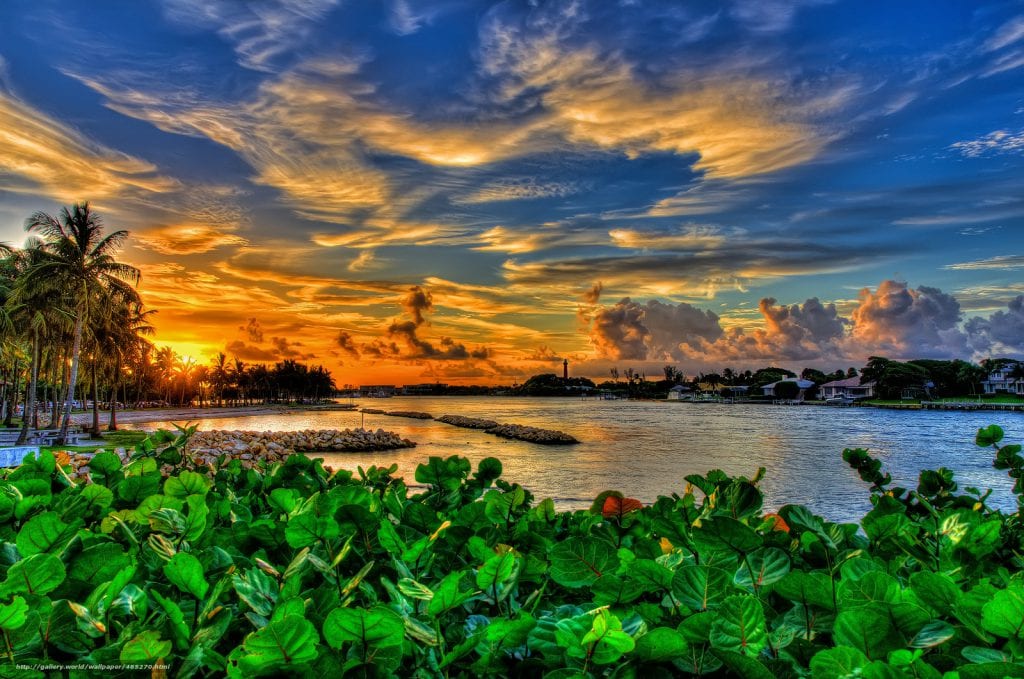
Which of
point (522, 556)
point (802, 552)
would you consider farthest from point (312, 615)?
point (802, 552)

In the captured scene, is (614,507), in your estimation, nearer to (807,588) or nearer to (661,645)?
(807,588)

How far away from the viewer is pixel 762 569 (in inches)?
35.9

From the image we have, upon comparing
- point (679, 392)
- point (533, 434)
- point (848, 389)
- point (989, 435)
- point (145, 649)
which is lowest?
point (679, 392)

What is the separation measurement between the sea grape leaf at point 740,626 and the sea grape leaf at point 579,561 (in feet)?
0.81

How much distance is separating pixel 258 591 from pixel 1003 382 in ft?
451

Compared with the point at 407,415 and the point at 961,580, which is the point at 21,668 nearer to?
the point at 961,580

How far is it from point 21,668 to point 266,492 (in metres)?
1.35

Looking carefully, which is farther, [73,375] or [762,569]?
[73,375]

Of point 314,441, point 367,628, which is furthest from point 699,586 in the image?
point 314,441

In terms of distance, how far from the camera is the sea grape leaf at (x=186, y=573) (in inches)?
33.9

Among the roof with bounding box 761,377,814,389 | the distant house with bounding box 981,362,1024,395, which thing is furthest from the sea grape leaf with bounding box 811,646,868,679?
the roof with bounding box 761,377,814,389

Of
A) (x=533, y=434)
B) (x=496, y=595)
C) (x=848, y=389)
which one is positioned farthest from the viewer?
(x=848, y=389)

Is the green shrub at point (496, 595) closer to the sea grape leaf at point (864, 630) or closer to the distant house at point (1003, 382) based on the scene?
the sea grape leaf at point (864, 630)

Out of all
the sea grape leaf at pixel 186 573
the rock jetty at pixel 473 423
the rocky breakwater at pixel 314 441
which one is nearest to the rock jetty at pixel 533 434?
the rock jetty at pixel 473 423
